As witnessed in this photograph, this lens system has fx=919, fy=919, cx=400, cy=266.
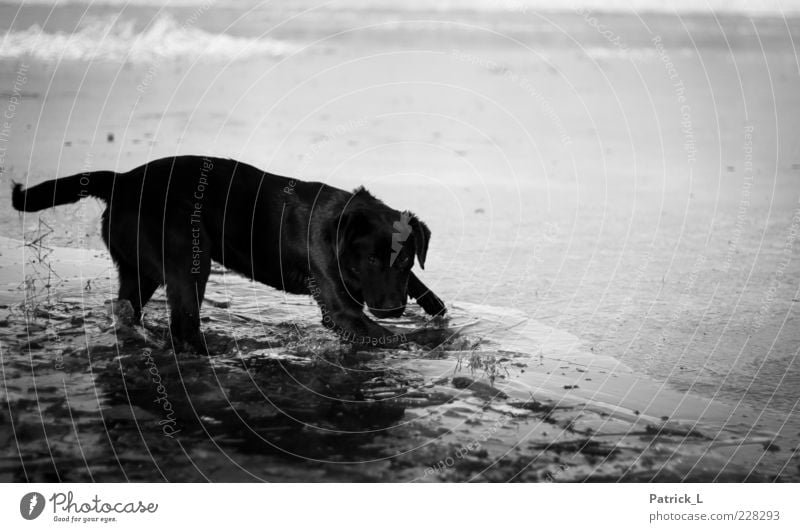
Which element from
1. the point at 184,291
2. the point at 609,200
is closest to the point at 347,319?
the point at 184,291

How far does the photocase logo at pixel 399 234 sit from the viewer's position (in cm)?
697

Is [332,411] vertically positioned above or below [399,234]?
below

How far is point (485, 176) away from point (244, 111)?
4.64 m

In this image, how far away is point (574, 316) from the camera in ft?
25.2

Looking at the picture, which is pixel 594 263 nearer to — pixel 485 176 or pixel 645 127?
pixel 485 176

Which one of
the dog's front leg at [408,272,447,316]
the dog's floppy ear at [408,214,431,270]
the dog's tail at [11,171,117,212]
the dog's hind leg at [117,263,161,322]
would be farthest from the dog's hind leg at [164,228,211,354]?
the dog's front leg at [408,272,447,316]

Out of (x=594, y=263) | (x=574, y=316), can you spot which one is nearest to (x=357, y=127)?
(x=594, y=263)

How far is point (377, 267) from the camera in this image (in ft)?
22.8

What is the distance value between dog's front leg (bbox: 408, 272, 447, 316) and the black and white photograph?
10 cm

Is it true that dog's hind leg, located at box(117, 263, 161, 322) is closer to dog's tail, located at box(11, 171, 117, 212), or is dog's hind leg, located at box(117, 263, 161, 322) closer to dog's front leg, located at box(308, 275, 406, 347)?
dog's tail, located at box(11, 171, 117, 212)

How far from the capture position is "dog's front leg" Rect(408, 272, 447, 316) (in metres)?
7.62

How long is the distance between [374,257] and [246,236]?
102cm

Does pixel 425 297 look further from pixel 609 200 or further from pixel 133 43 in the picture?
pixel 133 43
